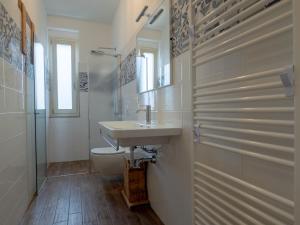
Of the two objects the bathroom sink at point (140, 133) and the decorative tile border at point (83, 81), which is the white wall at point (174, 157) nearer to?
the bathroom sink at point (140, 133)

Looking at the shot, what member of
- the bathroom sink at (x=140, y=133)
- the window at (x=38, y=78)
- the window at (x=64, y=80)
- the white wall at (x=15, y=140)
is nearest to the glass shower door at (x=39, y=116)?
the window at (x=38, y=78)

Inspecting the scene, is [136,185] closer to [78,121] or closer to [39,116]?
[39,116]

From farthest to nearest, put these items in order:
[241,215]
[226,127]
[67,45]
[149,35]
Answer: [67,45] < [149,35] < [226,127] < [241,215]

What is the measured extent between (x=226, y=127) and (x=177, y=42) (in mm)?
855

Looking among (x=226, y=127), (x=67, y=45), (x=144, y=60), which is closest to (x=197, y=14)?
(x=226, y=127)

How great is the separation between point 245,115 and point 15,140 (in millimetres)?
1836

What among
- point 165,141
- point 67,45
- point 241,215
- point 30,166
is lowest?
point 30,166

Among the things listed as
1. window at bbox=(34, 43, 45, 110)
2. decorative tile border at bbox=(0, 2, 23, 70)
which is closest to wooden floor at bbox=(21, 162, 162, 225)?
window at bbox=(34, 43, 45, 110)

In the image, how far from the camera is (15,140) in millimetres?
1868

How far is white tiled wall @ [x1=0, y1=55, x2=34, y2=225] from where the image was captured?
156cm

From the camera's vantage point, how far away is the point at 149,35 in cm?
215

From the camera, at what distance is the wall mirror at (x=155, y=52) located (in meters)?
1.79

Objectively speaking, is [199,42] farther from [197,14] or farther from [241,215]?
[241,215]

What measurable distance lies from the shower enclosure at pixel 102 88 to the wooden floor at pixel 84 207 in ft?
3.30
